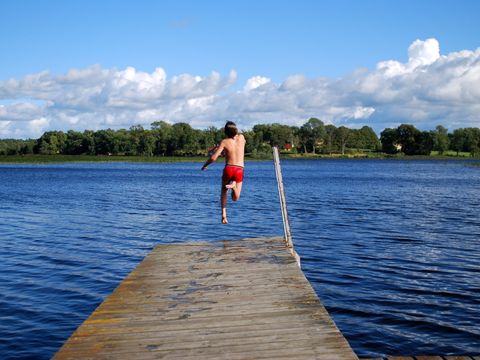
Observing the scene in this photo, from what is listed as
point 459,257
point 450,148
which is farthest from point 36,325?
point 450,148

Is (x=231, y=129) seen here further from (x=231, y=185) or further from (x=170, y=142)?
(x=170, y=142)

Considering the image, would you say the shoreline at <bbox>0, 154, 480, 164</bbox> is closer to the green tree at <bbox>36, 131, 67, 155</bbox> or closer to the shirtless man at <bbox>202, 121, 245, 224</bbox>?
the green tree at <bbox>36, 131, 67, 155</bbox>

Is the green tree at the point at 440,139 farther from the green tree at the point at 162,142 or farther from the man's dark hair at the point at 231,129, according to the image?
the man's dark hair at the point at 231,129

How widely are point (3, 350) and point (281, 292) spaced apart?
613 cm

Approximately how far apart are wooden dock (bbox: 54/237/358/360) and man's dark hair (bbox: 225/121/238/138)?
259 cm

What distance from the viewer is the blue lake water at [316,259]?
37.9 feet

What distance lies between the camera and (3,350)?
10.7m

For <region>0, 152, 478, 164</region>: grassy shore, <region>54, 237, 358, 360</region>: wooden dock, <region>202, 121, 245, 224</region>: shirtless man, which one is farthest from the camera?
<region>0, 152, 478, 164</region>: grassy shore

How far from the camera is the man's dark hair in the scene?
11.2 m

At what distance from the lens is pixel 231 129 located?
36.6 feet

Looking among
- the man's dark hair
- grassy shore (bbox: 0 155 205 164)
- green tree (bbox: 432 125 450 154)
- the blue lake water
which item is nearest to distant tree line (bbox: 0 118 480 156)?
green tree (bbox: 432 125 450 154)

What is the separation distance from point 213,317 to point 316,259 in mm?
11703

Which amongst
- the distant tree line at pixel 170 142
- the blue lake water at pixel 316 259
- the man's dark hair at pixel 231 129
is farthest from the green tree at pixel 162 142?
the man's dark hair at pixel 231 129

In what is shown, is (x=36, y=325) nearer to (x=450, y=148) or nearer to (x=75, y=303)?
(x=75, y=303)
